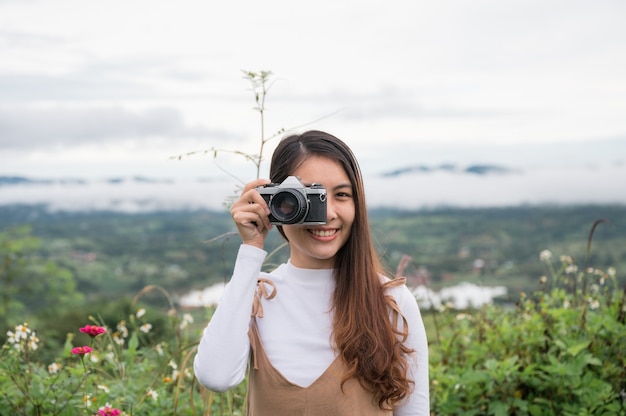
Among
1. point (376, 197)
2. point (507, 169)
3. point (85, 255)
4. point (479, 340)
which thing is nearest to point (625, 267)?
point (479, 340)

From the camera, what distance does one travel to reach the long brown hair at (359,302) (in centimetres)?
187

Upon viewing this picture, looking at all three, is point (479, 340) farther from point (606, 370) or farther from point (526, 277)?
point (526, 277)

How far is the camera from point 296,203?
71.2 inches

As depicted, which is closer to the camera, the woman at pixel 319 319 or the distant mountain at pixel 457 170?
the woman at pixel 319 319

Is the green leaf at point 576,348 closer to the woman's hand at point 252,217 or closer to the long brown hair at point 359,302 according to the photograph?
the long brown hair at point 359,302

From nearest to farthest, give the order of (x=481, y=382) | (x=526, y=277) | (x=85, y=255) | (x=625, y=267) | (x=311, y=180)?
(x=311, y=180)
(x=481, y=382)
(x=526, y=277)
(x=625, y=267)
(x=85, y=255)

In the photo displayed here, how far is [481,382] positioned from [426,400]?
57.2 inches

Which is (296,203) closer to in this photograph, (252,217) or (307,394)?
(252,217)

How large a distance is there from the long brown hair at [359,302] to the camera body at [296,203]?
0.13m

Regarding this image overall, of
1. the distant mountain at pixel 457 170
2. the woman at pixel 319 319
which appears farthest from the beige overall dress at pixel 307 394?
the distant mountain at pixel 457 170

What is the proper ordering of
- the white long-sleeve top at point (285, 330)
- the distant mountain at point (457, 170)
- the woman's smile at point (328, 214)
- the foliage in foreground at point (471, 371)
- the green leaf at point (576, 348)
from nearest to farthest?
the white long-sleeve top at point (285, 330)
the woman's smile at point (328, 214)
the foliage in foreground at point (471, 371)
the green leaf at point (576, 348)
the distant mountain at point (457, 170)

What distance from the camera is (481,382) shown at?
329 cm

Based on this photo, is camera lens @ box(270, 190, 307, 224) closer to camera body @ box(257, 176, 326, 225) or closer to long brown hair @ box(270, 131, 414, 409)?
camera body @ box(257, 176, 326, 225)

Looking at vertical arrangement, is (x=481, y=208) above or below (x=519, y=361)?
below
